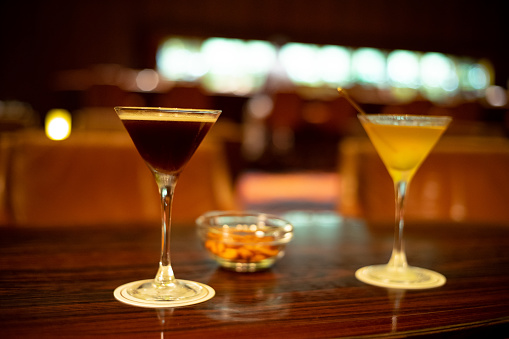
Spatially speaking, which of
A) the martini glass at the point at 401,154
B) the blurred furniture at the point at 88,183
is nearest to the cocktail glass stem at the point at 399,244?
the martini glass at the point at 401,154

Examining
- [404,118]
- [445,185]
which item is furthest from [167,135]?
[445,185]

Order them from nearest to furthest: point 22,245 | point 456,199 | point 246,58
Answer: point 22,245, point 456,199, point 246,58

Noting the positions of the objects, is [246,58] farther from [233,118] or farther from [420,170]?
[420,170]

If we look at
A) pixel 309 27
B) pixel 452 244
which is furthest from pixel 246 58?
pixel 452 244

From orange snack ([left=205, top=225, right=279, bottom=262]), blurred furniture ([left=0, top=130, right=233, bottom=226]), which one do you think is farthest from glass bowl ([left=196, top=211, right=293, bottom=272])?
blurred furniture ([left=0, top=130, right=233, bottom=226])

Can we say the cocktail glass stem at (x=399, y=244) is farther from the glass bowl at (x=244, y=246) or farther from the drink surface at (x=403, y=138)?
the glass bowl at (x=244, y=246)

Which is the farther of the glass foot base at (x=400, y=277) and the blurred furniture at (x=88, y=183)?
the blurred furniture at (x=88, y=183)

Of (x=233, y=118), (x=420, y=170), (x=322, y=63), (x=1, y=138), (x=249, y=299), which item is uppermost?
(x=322, y=63)
